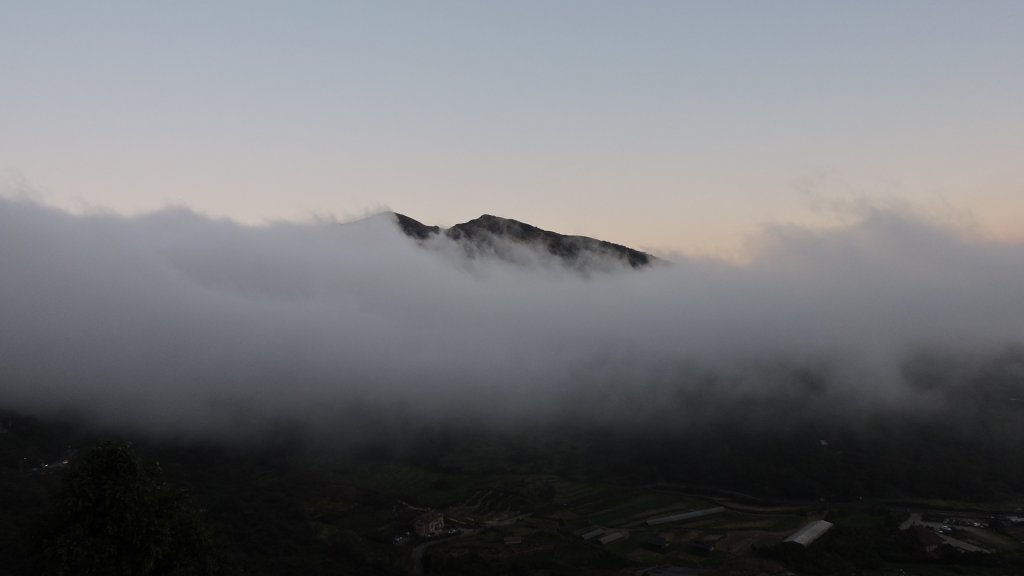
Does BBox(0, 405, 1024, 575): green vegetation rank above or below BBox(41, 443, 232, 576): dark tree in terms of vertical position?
below

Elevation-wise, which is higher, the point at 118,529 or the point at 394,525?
the point at 118,529

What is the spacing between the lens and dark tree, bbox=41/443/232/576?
159 feet

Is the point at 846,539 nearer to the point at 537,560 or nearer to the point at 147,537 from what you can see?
the point at 537,560

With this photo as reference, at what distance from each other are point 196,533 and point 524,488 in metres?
153

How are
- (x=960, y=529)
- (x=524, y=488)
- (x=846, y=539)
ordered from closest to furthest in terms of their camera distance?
(x=846, y=539) < (x=960, y=529) < (x=524, y=488)

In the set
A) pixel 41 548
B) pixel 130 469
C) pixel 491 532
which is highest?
pixel 130 469

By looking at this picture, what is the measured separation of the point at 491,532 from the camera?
150750 millimetres

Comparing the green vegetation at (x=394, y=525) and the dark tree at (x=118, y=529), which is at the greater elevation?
the dark tree at (x=118, y=529)

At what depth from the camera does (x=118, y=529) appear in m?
49.9

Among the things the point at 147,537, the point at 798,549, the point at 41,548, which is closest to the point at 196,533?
the point at 147,537

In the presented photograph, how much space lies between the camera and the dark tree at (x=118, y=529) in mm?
48344

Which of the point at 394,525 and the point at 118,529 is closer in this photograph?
the point at 118,529

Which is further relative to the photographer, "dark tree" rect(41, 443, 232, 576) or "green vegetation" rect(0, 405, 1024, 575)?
"green vegetation" rect(0, 405, 1024, 575)

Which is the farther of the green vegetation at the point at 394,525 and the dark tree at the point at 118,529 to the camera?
the green vegetation at the point at 394,525
